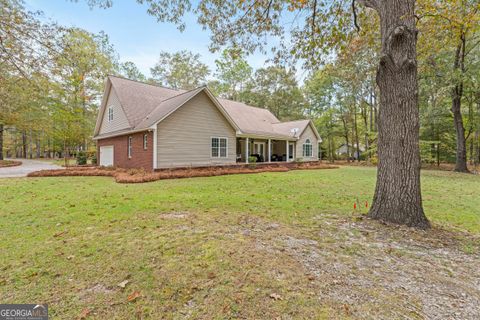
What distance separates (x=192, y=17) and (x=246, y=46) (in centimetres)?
184

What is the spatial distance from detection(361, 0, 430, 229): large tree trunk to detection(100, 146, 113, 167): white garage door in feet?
58.3

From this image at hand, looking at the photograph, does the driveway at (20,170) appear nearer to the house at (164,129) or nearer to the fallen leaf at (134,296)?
the house at (164,129)

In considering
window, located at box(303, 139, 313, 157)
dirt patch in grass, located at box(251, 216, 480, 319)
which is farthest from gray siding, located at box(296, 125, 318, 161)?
dirt patch in grass, located at box(251, 216, 480, 319)

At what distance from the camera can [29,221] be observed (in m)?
4.35

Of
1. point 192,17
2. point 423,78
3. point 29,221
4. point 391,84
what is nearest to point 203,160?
point 192,17

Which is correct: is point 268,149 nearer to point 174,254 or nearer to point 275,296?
point 174,254

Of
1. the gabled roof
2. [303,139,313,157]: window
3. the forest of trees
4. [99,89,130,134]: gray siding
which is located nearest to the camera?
the forest of trees

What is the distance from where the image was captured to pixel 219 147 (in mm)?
15336

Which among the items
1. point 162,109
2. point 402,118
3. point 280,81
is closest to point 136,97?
point 162,109

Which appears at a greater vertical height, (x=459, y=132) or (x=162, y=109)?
(x=162, y=109)

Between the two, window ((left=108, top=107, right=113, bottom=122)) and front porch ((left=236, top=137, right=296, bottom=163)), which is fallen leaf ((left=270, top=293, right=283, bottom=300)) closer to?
window ((left=108, top=107, right=113, bottom=122))

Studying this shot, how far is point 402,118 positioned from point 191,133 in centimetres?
1140

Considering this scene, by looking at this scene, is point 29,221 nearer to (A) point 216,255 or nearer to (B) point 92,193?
(B) point 92,193

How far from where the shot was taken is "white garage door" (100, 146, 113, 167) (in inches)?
670
